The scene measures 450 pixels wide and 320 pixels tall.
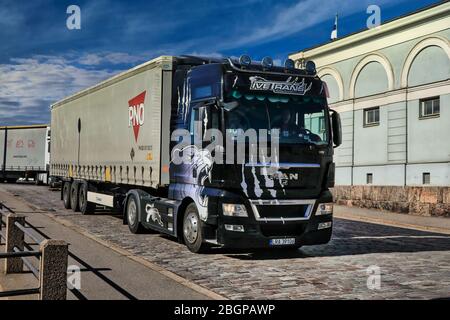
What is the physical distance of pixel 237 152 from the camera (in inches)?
380

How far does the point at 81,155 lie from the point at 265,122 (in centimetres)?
1068

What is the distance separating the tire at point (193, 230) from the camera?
10.3 m

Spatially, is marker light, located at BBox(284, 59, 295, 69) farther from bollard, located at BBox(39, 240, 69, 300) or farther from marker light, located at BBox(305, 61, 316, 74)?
bollard, located at BBox(39, 240, 69, 300)

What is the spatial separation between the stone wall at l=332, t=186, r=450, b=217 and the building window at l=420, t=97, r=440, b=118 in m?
4.74

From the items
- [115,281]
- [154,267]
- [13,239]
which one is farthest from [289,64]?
[13,239]

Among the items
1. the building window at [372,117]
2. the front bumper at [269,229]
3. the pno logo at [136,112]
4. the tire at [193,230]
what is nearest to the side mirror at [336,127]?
the front bumper at [269,229]

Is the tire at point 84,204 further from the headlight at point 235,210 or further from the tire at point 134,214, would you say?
the headlight at point 235,210

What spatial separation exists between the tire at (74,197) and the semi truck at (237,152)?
749cm

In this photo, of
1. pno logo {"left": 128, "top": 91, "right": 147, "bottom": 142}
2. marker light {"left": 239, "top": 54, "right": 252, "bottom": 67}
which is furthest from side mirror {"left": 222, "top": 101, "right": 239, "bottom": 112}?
pno logo {"left": 128, "top": 91, "right": 147, "bottom": 142}

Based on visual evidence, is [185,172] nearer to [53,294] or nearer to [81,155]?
[53,294]

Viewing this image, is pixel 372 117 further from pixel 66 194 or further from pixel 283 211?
pixel 283 211

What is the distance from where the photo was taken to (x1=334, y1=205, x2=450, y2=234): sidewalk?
662 inches

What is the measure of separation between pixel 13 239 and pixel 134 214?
5414 millimetres
